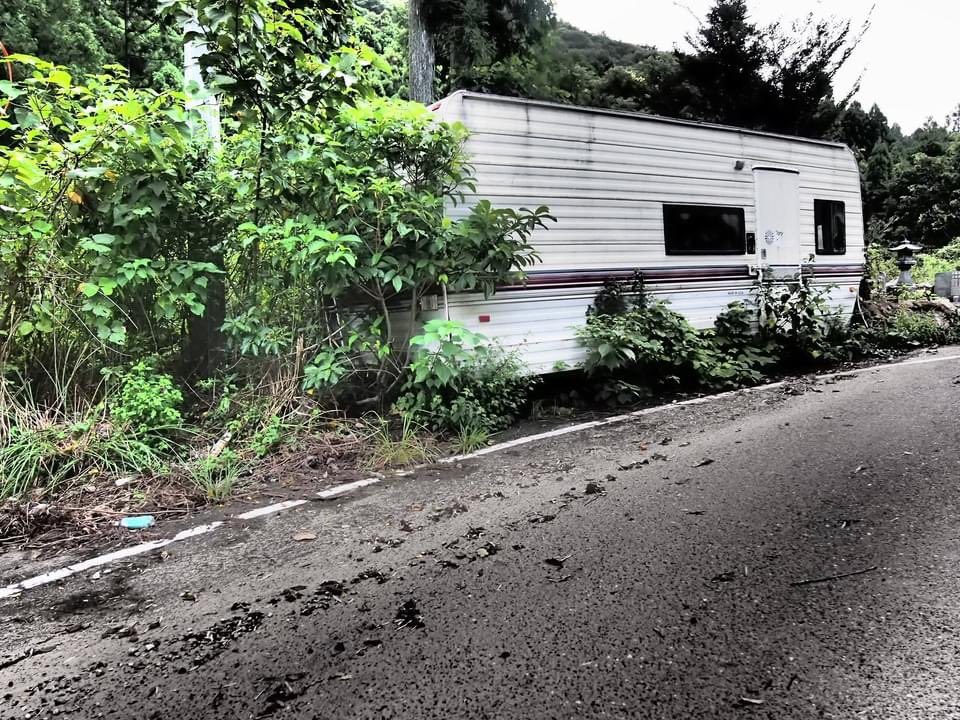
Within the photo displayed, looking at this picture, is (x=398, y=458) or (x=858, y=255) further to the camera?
(x=858, y=255)

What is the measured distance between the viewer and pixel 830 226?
32.0 ft

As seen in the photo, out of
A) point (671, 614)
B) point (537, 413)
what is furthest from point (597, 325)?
point (671, 614)

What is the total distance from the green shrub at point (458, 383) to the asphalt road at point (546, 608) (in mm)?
1172

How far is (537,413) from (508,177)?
2.43 meters

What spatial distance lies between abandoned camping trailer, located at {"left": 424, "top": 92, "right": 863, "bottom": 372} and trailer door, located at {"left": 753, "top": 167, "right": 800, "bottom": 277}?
20 millimetres

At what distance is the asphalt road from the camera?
6.62 feet

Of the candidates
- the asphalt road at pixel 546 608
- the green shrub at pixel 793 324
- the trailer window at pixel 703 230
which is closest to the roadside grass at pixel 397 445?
the asphalt road at pixel 546 608

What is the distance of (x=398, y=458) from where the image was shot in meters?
4.79

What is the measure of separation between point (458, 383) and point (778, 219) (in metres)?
5.93

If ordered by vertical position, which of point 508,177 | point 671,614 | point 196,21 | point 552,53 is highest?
point 552,53

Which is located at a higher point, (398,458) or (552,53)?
(552,53)

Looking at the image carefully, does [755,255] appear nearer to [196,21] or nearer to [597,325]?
[597,325]

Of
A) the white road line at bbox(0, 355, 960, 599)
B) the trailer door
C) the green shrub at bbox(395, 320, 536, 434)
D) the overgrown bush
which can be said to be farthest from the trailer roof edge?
the white road line at bbox(0, 355, 960, 599)

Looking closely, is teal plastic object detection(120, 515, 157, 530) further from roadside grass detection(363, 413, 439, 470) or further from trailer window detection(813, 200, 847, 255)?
trailer window detection(813, 200, 847, 255)
